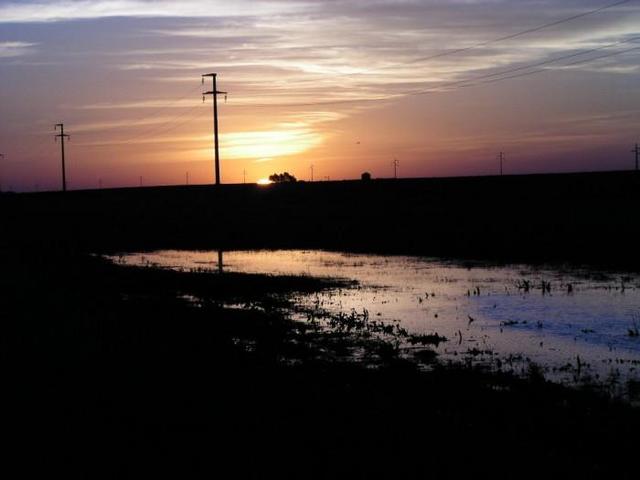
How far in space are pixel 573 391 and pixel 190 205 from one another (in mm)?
108103

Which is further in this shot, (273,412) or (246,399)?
(246,399)

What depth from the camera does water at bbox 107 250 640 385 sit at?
1966 centimetres

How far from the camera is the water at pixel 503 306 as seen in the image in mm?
19656

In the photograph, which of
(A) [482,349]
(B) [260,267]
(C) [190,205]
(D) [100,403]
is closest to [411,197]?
(C) [190,205]

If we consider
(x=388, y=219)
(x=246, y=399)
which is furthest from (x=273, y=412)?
(x=388, y=219)

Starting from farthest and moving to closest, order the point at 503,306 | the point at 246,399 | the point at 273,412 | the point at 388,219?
the point at 388,219, the point at 503,306, the point at 246,399, the point at 273,412

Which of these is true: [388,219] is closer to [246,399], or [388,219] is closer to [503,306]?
[503,306]

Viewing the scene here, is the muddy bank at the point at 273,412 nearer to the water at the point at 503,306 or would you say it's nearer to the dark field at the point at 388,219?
the water at the point at 503,306

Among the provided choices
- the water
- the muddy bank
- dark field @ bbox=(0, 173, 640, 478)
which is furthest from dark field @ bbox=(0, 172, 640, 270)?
the muddy bank

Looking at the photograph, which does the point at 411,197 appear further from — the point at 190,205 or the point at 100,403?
the point at 100,403

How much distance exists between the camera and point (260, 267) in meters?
47.8

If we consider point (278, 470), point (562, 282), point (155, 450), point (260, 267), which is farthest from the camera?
point (260, 267)

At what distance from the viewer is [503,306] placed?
29.0 metres

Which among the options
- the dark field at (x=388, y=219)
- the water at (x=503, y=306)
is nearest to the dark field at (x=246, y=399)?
the water at (x=503, y=306)
